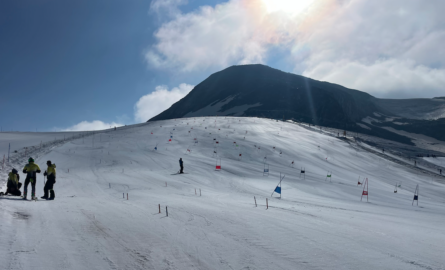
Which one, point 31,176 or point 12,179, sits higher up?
point 31,176

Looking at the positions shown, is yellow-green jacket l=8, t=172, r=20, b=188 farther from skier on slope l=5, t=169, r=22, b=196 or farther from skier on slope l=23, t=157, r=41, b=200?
skier on slope l=23, t=157, r=41, b=200

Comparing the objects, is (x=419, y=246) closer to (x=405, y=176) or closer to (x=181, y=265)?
(x=181, y=265)

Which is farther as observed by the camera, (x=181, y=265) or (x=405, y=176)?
(x=405, y=176)

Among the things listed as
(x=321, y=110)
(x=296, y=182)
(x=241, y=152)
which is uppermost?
(x=321, y=110)

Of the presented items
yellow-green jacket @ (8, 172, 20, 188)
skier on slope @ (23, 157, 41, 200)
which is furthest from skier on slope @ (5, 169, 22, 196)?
skier on slope @ (23, 157, 41, 200)

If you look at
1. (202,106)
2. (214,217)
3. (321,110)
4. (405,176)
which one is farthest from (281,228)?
(202,106)

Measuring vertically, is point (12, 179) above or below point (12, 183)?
above

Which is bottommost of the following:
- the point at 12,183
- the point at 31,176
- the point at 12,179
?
the point at 12,183

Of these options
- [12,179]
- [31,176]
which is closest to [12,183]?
[12,179]

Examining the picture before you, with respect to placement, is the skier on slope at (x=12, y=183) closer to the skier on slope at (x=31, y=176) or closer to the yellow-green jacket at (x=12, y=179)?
the yellow-green jacket at (x=12, y=179)

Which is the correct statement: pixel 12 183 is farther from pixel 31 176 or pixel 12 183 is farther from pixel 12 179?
pixel 31 176

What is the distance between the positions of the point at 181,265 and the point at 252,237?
2.01 m

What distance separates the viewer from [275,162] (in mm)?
32812

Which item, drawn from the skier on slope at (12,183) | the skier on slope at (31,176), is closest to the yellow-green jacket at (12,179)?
the skier on slope at (12,183)
